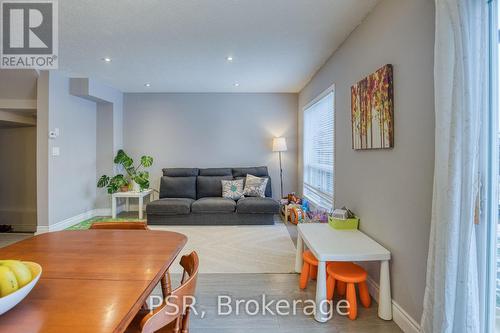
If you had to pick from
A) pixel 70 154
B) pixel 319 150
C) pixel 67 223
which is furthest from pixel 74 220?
pixel 319 150

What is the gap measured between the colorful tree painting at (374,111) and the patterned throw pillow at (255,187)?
2.59 meters

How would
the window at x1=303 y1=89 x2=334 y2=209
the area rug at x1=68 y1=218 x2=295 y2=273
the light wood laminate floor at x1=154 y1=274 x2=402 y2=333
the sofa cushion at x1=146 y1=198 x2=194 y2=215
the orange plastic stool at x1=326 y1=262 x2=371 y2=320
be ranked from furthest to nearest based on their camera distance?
the sofa cushion at x1=146 y1=198 x2=194 y2=215 < the window at x1=303 y1=89 x2=334 y2=209 < the area rug at x1=68 y1=218 x2=295 y2=273 < the orange plastic stool at x1=326 y1=262 x2=371 y2=320 < the light wood laminate floor at x1=154 y1=274 x2=402 y2=333

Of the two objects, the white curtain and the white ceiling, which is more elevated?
the white ceiling

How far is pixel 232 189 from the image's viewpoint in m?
5.09

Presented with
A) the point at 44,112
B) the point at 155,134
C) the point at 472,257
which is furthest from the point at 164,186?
the point at 472,257

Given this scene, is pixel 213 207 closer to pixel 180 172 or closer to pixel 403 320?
pixel 180 172

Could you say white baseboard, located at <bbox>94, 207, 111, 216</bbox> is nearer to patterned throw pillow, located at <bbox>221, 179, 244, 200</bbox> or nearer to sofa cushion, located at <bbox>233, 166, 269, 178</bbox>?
patterned throw pillow, located at <bbox>221, 179, 244, 200</bbox>

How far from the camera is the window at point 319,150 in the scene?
12.2 ft

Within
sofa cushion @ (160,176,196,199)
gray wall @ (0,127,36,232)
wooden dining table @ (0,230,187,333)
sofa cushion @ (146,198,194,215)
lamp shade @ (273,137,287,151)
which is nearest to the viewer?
wooden dining table @ (0,230,187,333)

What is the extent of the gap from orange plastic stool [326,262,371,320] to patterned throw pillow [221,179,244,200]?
9.73 ft

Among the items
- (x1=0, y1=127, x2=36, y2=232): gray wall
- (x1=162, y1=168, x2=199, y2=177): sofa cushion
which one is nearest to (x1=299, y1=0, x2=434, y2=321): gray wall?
(x1=162, y1=168, x2=199, y2=177): sofa cushion

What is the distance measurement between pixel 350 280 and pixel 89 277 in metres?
1.74

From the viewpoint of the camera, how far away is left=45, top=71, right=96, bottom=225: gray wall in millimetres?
4062

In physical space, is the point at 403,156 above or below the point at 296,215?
above
